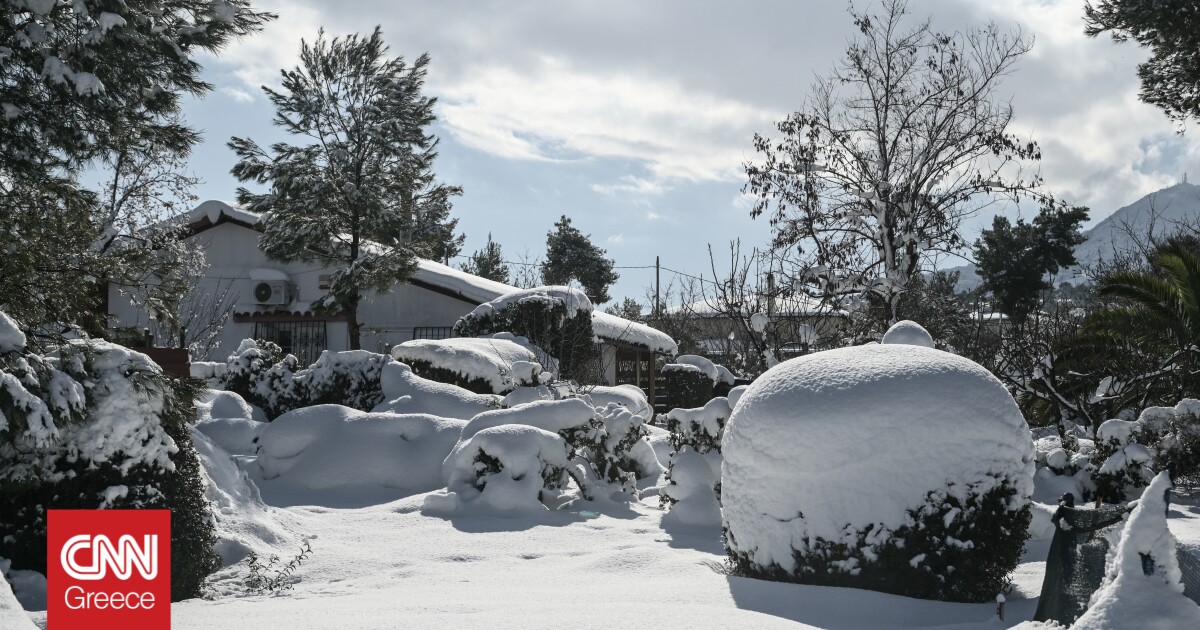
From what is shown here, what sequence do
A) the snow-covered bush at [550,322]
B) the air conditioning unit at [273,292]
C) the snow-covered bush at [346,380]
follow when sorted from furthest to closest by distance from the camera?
the air conditioning unit at [273,292], the snow-covered bush at [550,322], the snow-covered bush at [346,380]

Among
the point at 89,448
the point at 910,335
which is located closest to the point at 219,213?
the point at 89,448

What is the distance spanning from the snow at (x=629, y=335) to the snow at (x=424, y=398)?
27.5 feet

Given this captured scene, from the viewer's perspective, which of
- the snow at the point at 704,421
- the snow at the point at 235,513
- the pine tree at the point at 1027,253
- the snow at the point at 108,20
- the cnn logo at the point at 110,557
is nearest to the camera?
the cnn logo at the point at 110,557

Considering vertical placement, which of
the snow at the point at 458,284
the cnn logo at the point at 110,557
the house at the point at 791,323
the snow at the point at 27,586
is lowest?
the snow at the point at 27,586

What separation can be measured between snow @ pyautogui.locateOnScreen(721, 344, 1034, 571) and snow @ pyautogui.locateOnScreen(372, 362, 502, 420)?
721cm

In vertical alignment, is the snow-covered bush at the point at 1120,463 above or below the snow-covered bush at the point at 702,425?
below

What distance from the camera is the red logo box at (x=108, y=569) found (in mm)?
4216

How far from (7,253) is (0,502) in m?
1.74

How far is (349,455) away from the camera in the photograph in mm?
9938

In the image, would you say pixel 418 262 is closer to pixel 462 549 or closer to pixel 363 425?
pixel 363 425

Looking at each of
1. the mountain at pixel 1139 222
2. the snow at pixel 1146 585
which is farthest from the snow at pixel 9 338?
the mountain at pixel 1139 222

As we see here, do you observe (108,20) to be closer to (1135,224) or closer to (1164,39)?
(1164,39)

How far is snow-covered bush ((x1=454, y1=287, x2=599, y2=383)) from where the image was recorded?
58.2 feet

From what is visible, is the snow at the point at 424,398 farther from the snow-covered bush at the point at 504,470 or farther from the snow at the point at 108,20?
Answer: the snow at the point at 108,20
